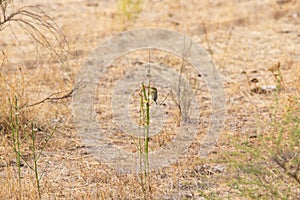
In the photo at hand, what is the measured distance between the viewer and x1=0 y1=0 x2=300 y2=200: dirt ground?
12.2ft

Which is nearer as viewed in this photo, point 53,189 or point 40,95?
point 53,189

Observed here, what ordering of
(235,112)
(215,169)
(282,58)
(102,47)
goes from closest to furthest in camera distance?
(215,169) → (235,112) → (282,58) → (102,47)

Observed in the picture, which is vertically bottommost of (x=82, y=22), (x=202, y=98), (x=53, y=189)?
(x=53, y=189)

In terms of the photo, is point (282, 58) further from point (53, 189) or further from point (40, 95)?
point (53, 189)

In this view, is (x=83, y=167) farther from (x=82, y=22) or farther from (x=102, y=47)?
(x=82, y=22)

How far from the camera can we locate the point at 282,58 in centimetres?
639

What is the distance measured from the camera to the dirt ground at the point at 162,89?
12.2ft

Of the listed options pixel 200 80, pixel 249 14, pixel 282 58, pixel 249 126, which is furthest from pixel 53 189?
pixel 249 14

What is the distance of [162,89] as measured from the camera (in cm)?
576

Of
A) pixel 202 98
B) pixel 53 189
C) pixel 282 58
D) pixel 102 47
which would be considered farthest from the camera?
pixel 102 47

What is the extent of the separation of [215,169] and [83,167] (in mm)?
831

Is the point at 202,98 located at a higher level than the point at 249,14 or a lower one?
lower

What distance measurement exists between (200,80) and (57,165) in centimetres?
224

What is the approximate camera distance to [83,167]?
4.04 metres
